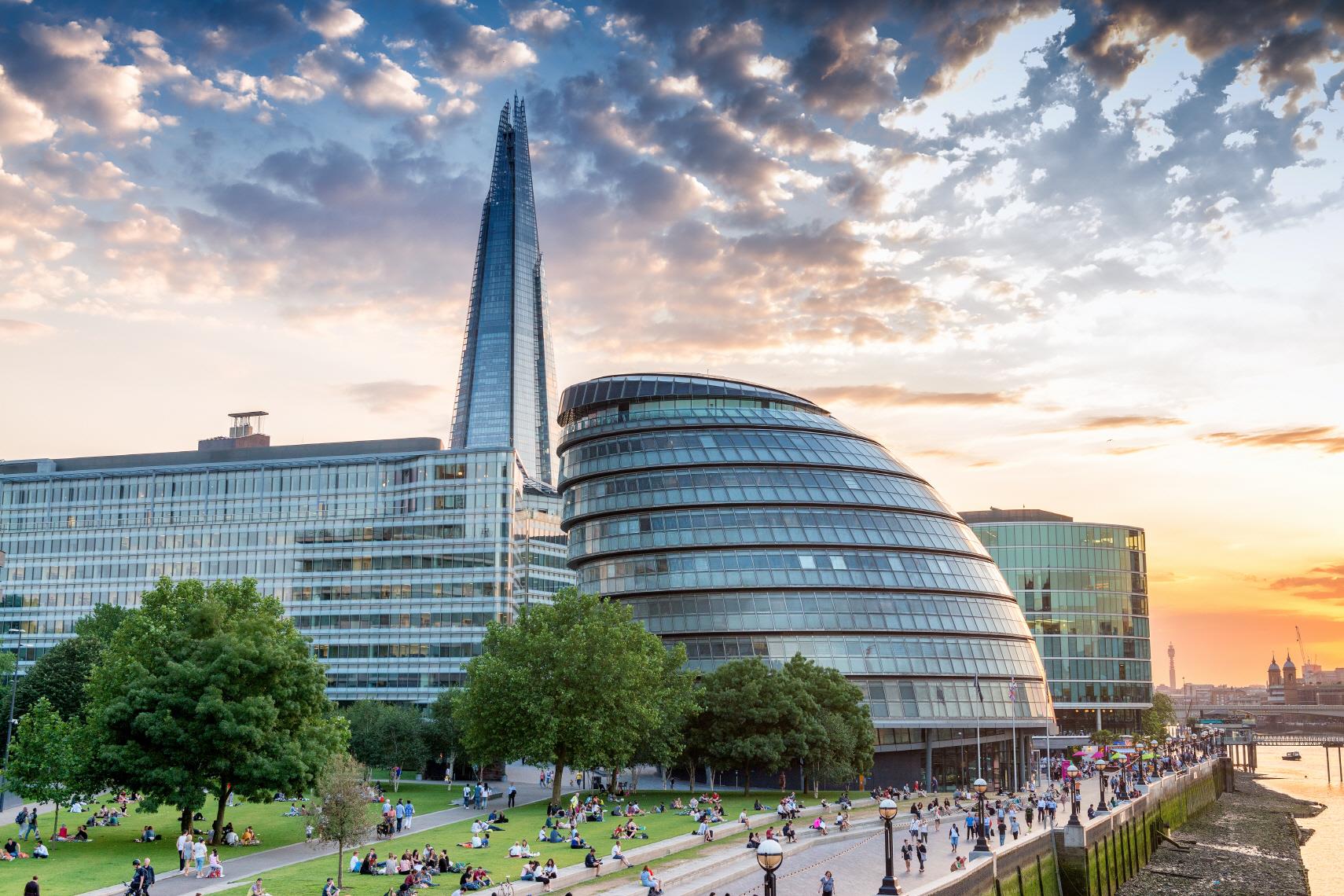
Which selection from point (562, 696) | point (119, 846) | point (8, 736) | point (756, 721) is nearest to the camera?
point (119, 846)

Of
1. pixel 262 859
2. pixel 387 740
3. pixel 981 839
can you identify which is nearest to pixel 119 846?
pixel 262 859

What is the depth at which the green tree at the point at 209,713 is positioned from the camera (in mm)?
54656

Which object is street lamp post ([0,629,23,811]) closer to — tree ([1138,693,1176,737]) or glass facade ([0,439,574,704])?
glass facade ([0,439,574,704])

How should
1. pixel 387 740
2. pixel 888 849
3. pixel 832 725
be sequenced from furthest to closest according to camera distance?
pixel 387 740 < pixel 832 725 < pixel 888 849

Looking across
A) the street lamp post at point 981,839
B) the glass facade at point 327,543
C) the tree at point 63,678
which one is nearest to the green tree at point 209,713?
the street lamp post at point 981,839

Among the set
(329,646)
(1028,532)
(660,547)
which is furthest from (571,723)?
(1028,532)

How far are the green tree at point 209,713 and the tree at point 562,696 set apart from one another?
42.6ft

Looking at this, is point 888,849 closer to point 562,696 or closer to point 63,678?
point 562,696

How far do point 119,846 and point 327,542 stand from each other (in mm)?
93666

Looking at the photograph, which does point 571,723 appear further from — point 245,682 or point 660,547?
point 660,547

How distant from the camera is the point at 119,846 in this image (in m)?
55.3

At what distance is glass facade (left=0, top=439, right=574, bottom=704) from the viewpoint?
140 metres

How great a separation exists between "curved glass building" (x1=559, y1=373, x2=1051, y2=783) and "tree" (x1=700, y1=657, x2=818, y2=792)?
15221 millimetres

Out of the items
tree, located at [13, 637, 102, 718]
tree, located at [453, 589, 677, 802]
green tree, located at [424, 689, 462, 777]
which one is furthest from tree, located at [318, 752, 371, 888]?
tree, located at [13, 637, 102, 718]
